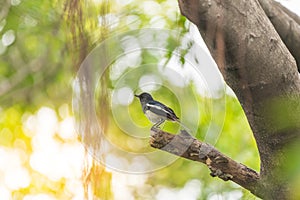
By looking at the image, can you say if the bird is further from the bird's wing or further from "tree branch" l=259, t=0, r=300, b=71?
"tree branch" l=259, t=0, r=300, b=71

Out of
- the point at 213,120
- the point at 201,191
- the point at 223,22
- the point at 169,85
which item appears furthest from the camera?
the point at 201,191

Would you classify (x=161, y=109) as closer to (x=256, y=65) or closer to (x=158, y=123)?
(x=158, y=123)

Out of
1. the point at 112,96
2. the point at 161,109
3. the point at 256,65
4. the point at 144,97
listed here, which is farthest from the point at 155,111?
the point at 256,65

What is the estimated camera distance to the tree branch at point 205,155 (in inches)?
55.0

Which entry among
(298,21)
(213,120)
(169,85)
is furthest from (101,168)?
(298,21)

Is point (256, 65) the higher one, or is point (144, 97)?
point (144, 97)

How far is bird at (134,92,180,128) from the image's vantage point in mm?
1695

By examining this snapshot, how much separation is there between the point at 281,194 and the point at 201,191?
4.46 feet

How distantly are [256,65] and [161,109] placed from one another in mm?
585

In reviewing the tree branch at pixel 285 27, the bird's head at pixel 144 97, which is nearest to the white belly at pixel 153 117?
the bird's head at pixel 144 97

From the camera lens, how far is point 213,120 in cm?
166

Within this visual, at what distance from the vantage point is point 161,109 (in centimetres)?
178

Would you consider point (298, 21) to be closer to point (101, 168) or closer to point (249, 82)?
point (249, 82)

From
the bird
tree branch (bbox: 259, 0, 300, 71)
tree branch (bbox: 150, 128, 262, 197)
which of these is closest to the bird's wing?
the bird
